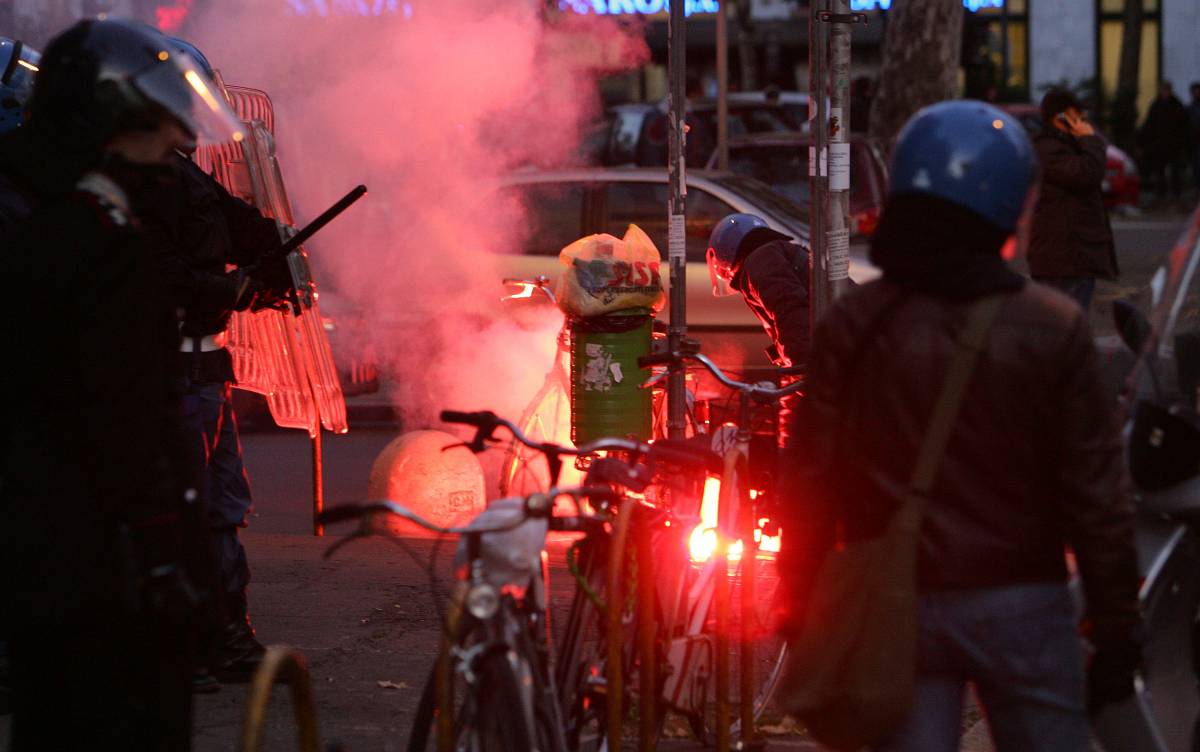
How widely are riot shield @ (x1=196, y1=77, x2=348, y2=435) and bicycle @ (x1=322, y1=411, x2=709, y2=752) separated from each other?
9.79 ft

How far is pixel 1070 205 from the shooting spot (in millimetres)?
10398

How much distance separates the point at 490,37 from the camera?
10.1 m

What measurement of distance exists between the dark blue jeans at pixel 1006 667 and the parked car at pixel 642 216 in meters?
7.97

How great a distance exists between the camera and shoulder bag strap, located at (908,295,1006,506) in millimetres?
2912

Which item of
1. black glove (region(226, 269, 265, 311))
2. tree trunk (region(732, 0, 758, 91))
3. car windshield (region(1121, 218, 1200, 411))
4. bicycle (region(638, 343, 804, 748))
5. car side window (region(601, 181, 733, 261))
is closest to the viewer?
car windshield (region(1121, 218, 1200, 411))

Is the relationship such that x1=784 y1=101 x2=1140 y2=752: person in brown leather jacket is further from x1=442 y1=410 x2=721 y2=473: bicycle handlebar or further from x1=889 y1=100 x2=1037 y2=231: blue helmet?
x1=442 y1=410 x2=721 y2=473: bicycle handlebar

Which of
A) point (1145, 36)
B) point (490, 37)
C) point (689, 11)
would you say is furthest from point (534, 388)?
point (1145, 36)

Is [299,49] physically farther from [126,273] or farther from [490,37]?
[126,273]

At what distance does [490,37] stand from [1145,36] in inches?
1014

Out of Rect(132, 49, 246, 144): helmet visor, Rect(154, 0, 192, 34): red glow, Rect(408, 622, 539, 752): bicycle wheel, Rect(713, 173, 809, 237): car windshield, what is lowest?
Rect(408, 622, 539, 752): bicycle wheel

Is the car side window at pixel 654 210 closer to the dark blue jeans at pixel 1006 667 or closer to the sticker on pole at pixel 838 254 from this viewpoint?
the sticker on pole at pixel 838 254

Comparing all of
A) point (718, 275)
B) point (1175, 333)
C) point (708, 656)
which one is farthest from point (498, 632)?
point (718, 275)

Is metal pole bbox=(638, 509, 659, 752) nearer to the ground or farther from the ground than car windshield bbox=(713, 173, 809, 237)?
nearer to the ground

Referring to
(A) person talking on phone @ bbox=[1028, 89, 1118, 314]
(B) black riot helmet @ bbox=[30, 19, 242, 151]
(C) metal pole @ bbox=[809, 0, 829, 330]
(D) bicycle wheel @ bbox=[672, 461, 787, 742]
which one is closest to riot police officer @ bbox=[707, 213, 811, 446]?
(C) metal pole @ bbox=[809, 0, 829, 330]
